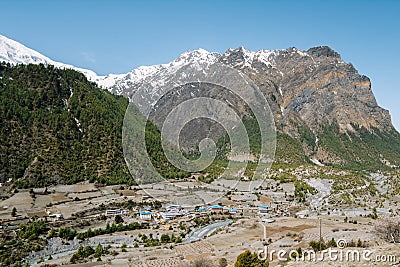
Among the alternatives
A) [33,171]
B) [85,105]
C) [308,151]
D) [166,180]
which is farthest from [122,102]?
[308,151]

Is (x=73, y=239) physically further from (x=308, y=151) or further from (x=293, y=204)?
(x=308, y=151)

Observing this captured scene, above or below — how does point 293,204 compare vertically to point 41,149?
below

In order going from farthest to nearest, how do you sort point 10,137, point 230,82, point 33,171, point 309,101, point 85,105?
point 309,101 < point 230,82 < point 85,105 < point 10,137 < point 33,171

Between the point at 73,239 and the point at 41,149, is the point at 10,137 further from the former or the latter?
the point at 73,239

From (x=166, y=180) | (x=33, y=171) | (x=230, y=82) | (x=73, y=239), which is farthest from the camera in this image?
(x=230, y=82)

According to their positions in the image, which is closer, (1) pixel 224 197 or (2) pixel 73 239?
(2) pixel 73 239

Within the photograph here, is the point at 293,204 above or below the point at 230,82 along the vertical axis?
Result: below

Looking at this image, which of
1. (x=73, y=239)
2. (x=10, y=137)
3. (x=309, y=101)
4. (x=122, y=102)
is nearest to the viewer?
(x=73, y=239)

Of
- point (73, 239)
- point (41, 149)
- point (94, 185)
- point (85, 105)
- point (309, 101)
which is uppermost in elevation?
point (309, 101)

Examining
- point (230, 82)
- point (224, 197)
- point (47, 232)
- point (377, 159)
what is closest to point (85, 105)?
point (224, 197)
